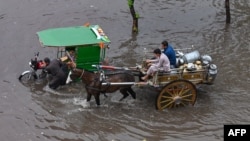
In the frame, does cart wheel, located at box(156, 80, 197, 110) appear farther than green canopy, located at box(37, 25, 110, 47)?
No

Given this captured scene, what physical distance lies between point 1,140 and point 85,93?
11.5 feet

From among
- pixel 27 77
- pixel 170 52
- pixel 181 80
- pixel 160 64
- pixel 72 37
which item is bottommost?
pixel 27 77

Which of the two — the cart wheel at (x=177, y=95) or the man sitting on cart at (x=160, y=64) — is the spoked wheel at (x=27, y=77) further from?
the cart wheel at (x=177, y=95)

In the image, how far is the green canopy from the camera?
14.2 metres

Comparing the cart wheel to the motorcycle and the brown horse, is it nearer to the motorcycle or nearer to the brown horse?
the brown horse

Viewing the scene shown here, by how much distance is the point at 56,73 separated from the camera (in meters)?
15.0

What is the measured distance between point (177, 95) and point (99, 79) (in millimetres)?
2551

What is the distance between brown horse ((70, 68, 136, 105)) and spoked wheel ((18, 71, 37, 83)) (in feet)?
9.73

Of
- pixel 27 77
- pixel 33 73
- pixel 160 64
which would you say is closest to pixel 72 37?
pixel 33 73

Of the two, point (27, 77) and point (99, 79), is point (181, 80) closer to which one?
point (99, 79)

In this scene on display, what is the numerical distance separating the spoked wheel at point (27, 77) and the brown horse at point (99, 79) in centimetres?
296

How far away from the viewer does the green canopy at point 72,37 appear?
1423cm

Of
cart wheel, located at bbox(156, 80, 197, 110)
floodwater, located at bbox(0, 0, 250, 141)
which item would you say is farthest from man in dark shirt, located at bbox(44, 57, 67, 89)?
cart wheel, located at bbox(156, 80, 197, 110)

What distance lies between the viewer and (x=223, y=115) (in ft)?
45.1
